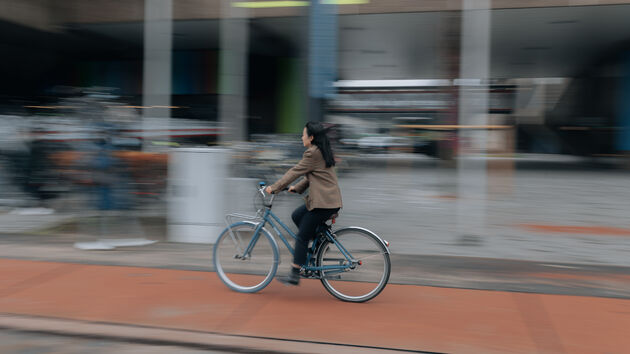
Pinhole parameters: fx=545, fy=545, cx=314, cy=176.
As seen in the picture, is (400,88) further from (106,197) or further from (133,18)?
(106,197)

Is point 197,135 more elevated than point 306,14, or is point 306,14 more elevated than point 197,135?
point 306,14

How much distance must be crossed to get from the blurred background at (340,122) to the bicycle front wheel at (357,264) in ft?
2.61

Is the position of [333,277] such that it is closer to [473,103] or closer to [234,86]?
[234,86]

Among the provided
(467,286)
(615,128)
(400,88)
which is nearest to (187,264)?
(467,286)

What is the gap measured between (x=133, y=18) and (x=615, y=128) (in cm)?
2041

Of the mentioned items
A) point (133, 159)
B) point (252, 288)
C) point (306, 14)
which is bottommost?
point (252, 288)

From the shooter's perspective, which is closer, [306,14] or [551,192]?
[306,14]

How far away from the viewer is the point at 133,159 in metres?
7.79

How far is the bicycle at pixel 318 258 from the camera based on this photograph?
478 centimetres

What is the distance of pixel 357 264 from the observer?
481cm

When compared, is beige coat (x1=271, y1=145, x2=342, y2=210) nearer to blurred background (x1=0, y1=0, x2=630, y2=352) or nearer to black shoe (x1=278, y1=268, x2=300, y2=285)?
blurred background (x1=0, y1=0, x2=630, y2=352)

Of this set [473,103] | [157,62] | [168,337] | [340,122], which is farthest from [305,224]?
[340,122]

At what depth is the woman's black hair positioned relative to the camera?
4727 millimetres

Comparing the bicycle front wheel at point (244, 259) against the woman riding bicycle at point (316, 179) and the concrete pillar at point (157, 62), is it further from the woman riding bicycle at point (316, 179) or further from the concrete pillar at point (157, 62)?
the concrete pillar at point (157, 62)
